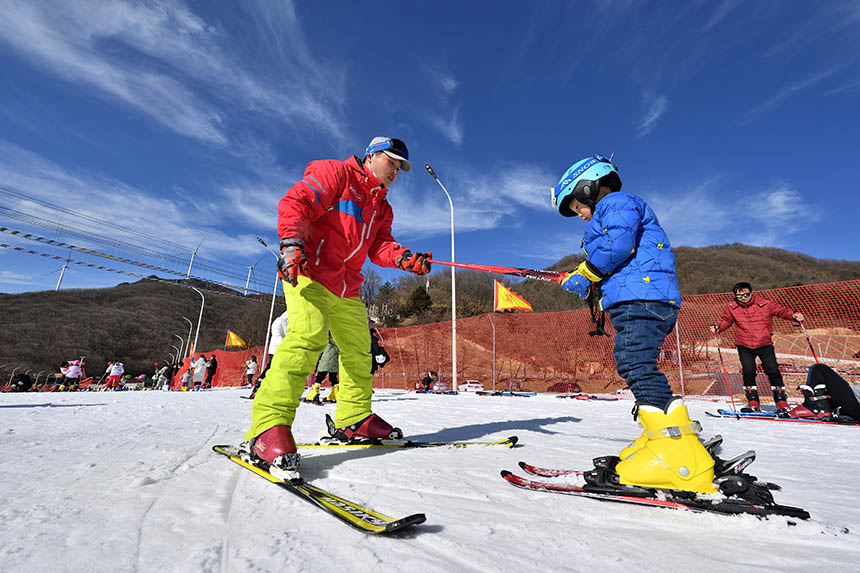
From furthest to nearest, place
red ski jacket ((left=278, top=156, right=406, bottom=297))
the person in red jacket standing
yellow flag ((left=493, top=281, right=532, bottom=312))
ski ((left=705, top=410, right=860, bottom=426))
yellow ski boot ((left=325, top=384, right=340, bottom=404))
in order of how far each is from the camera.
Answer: yellow flag ((left=493, top=281, right=532, bottom=312)), yellow ski boot ((left=325, top=384, right=340, bottom=404)), the person in red jacket standing, ski ((left=705, top=410, right=860, bottom=426)), red ski jacket ((left=278, top=156, right=406, bottom=297))

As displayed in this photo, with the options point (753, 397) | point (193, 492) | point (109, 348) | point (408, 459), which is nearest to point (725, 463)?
point (408, 459)

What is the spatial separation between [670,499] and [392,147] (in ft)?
8.46

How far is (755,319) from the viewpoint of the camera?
5402mm

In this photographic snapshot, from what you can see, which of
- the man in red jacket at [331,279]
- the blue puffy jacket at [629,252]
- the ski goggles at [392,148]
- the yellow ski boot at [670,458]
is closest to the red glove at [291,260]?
the man in red jacket at [331,279]

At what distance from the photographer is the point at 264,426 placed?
1.93 m

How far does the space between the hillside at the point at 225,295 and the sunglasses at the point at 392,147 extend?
28647 mm

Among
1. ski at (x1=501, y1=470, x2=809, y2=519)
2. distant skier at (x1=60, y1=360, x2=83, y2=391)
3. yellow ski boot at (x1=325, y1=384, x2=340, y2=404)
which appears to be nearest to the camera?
ski at (x1=501, y1=470, x2=809, y2=519)

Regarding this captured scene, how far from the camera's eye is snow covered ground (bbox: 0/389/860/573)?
0.92 metres

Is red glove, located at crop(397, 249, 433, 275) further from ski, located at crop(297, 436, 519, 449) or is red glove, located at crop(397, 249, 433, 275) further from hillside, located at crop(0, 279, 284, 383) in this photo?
hillside, located at crop(0, 279, 284, 383)

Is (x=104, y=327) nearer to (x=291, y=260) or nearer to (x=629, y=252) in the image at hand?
(x=291, y=260)

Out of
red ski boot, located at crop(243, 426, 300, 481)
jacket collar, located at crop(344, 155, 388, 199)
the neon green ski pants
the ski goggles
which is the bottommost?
red ski boot, located at crop(243, 426, 300, 481)

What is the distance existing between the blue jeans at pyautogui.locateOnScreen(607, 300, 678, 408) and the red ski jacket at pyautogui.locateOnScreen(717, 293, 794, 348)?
4.90m

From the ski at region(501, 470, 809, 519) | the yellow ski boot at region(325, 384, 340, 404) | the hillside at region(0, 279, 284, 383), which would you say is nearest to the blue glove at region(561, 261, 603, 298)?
the ski at region(501, 470, 809, 519)

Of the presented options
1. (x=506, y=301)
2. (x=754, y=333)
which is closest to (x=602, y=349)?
(x=506, y=301)
